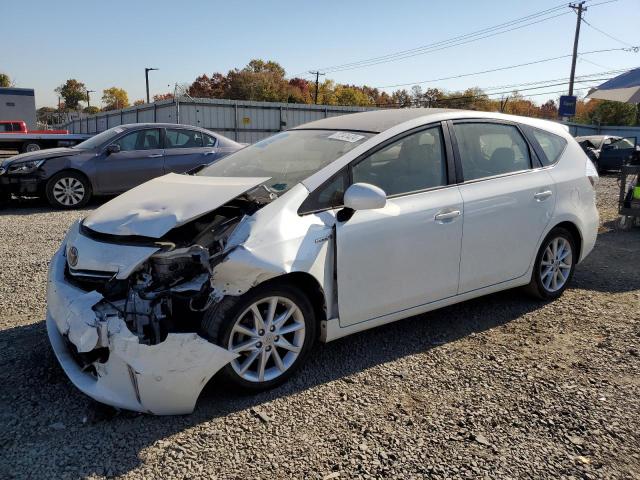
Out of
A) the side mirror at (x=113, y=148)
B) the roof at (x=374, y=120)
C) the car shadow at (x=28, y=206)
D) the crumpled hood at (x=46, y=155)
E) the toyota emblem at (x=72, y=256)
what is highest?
the roof at (x=374, y=120)

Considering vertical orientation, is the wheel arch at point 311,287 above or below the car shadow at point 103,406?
above

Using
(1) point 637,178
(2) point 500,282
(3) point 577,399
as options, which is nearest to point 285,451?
(3) point 577,399

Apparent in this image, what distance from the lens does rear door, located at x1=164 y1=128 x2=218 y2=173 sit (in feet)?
32.4

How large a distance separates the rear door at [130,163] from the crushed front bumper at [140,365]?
281 inches

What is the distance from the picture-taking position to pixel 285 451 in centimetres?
256

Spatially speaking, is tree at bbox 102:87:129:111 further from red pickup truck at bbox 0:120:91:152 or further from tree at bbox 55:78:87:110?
red pickup truck at bbox 0:120:91:152

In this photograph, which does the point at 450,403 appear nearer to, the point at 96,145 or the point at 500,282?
the point at 500,282

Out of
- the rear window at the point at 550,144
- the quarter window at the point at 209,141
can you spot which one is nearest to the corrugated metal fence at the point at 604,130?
the quarter window at the point at 209,141

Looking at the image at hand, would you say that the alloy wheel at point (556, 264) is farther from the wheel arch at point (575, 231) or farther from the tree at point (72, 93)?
the tree at point (72, 93)

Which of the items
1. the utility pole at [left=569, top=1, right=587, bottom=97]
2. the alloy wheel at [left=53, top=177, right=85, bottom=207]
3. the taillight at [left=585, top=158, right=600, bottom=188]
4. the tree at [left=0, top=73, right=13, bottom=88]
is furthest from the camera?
the tree at [left=0, top=73, right=13, bottom=88]

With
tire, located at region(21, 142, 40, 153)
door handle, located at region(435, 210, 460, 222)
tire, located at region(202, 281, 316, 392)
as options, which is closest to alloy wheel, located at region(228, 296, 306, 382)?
tire, located at region(202, 281, 316, 392)

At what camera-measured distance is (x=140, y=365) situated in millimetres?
2586

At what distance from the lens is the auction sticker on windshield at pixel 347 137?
357cm

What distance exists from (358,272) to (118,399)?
5.00ft
